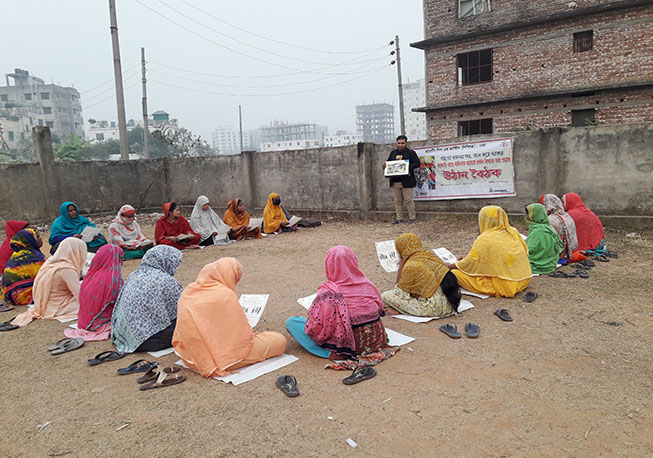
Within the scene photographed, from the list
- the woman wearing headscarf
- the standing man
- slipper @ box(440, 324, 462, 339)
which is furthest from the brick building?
the woman wearing headscarf

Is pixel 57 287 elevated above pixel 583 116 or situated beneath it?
situated beneath

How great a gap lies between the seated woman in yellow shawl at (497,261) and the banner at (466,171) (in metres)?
4.06

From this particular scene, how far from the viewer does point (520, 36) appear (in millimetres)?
16156

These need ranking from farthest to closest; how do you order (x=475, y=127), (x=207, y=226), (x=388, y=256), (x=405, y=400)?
(x=475, y=127), (x=207, y=226), (x=388, y=256), (x=405, y=400)

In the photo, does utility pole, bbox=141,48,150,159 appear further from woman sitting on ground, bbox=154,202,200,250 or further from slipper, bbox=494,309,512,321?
slipper, bbox=494,309,512,321

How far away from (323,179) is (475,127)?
926 cm

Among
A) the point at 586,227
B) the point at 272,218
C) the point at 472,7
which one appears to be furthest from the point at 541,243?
the point at 472,7

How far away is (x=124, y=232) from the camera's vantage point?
8.16m

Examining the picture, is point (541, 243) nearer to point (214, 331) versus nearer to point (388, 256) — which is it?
point (388, 256)

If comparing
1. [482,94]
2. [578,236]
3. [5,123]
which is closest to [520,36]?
[482,94]

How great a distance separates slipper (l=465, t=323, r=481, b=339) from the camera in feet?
12.6

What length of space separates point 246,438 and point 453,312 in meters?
2.58

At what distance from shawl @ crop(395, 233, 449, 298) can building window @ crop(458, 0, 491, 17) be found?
52.4 ft

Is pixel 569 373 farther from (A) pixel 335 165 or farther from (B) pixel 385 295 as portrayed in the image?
(A) pixel 335 165
